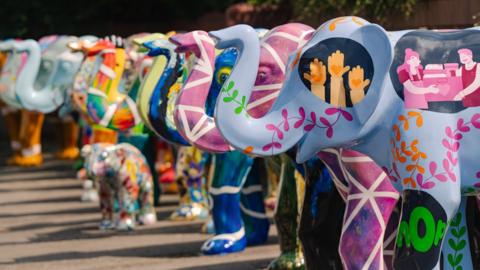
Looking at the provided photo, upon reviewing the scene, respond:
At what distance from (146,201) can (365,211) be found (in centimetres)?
353

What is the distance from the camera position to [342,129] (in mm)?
3572

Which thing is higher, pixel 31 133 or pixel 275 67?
pixel 275 67

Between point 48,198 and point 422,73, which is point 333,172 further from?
point 48,198

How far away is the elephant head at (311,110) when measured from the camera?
3.55 metres

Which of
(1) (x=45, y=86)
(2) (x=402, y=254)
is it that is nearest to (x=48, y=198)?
(1) (x=45, y=86)

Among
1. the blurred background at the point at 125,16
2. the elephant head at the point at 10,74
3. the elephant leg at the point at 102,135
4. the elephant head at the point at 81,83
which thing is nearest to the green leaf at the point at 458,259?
the elephant head at the point at 81,83

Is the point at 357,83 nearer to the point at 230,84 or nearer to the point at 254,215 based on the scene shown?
the point at 230,84

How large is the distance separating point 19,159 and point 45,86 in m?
3.35

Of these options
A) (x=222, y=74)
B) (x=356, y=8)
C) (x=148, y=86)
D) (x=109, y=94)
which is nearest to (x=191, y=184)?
(x=109, y=94)

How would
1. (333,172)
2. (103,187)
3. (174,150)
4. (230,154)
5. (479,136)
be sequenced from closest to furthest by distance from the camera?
→ 1. (479,136)
2. (333,172)
3. (230,154)
4. (103,187)
5. (174,150)

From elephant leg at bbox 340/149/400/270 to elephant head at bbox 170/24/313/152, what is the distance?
0.59 m

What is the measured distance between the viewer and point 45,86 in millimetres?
9109

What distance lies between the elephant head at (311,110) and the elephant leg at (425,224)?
38 cm

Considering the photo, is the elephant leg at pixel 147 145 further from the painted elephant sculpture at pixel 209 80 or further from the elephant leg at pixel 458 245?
the elephant leg at pixel 458 245
